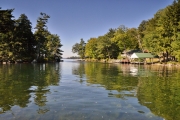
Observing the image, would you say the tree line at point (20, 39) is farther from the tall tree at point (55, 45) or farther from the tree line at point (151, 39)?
the tree line at point (151, 39)

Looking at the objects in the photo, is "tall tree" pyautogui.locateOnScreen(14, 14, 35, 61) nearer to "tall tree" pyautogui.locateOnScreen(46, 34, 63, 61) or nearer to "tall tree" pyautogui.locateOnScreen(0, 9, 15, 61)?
"tall tree" pyautogui.locateOnScreen(0, 9, 15, 61)

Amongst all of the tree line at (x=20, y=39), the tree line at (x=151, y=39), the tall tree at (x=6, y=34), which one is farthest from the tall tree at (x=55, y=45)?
the tall tree at (x=6, y=34)

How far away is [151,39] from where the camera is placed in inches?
2788

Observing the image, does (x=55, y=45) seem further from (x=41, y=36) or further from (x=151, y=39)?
(x=151, y=39)

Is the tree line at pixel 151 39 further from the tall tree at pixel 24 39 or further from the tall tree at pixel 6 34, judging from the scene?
the tall tree at pixel 6 34

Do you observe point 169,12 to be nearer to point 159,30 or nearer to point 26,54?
point 159,30

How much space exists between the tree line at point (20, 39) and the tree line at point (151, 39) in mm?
33746

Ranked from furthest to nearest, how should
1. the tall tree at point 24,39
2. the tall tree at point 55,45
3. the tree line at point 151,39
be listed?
the tall tree at point 55,45 → the tall tree at point 24,39 → the tree line at point 151,39

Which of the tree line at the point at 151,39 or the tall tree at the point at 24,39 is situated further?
the tall tree at the point at 24,39

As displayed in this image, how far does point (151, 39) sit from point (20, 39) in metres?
51.0

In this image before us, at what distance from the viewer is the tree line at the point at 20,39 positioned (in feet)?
218

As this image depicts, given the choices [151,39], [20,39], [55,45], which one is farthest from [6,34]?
[151,39]

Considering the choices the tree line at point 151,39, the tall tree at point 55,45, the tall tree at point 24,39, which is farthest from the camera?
the tall tree at point 55,45

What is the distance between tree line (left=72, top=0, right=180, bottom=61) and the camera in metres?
63.0
